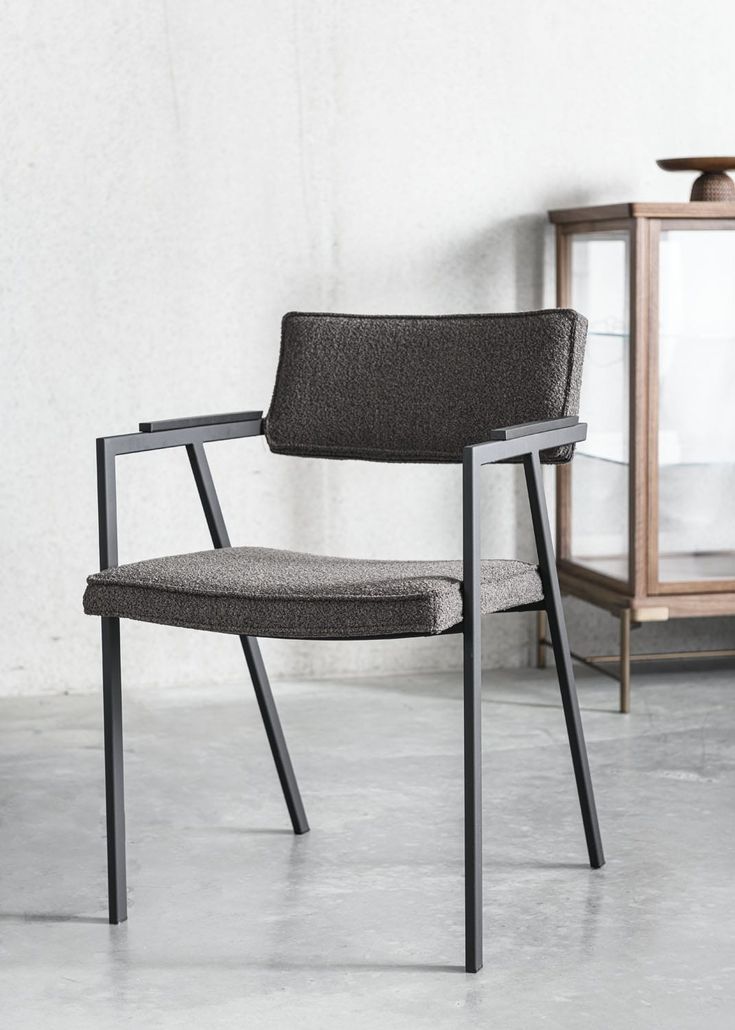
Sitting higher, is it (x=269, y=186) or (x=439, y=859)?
(x=269, y=186)

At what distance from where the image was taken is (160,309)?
3.43 meters

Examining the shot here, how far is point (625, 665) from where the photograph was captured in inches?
128

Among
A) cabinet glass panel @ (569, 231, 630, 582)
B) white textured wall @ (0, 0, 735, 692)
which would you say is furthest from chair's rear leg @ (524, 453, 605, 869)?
white textured wall @ (0, 0, 735, 692)

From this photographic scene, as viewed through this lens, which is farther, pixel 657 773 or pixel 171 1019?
pixel 657 773

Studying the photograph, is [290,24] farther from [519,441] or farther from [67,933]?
[67,933]

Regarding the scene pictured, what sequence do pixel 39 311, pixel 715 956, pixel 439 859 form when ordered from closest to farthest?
pixel 715 956 < pixel 439 859 < pixel 39 311

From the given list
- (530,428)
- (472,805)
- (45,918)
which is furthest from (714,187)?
(45,918)

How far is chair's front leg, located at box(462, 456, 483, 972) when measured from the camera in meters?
1.82

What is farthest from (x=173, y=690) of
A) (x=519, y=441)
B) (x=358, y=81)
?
(x=519, y=441)

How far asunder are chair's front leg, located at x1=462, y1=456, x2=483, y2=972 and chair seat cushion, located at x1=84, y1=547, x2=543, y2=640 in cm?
2

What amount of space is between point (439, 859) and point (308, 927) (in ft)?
1.08

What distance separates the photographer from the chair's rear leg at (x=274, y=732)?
7.47 ft

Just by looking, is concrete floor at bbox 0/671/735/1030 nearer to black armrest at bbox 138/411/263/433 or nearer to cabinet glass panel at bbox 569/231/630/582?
cabinet glass panel at bbox 569/231/630/582

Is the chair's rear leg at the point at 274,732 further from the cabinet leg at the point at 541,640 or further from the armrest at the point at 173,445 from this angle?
the cabinet leg at the point at 541,640
